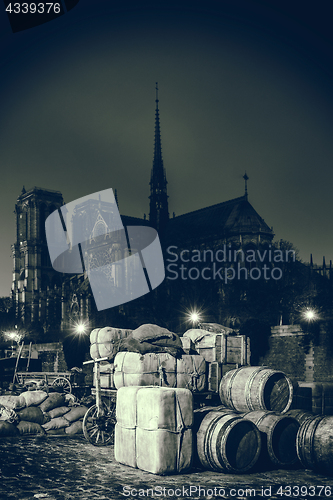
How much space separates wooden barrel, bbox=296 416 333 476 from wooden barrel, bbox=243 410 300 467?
299 millimetres

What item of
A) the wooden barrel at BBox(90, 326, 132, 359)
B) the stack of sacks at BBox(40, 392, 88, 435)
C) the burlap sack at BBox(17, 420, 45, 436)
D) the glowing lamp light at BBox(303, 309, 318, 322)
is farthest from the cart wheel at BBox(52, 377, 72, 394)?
the glowing lamp light at BBox(303, 309, 318, 322)

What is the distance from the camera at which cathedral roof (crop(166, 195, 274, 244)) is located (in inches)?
2611

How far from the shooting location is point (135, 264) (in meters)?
69.1

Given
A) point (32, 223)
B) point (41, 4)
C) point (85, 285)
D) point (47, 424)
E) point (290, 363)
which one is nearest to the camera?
point (41, 4)

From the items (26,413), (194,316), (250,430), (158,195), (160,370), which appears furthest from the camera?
(158,195)

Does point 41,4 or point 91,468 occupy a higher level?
point 41,4

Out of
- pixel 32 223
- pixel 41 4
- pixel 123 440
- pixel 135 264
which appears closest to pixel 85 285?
pixel 135 264

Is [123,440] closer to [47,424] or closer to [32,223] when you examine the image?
[47,424]

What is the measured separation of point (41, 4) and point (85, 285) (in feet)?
192

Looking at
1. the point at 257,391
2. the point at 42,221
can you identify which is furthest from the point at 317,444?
the point at 42,221

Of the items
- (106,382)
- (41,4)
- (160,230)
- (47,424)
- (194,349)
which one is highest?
(160,230)

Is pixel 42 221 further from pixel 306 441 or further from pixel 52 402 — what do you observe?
pixel 306 441

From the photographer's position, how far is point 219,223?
72.1 m

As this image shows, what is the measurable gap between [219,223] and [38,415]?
57.7 m
